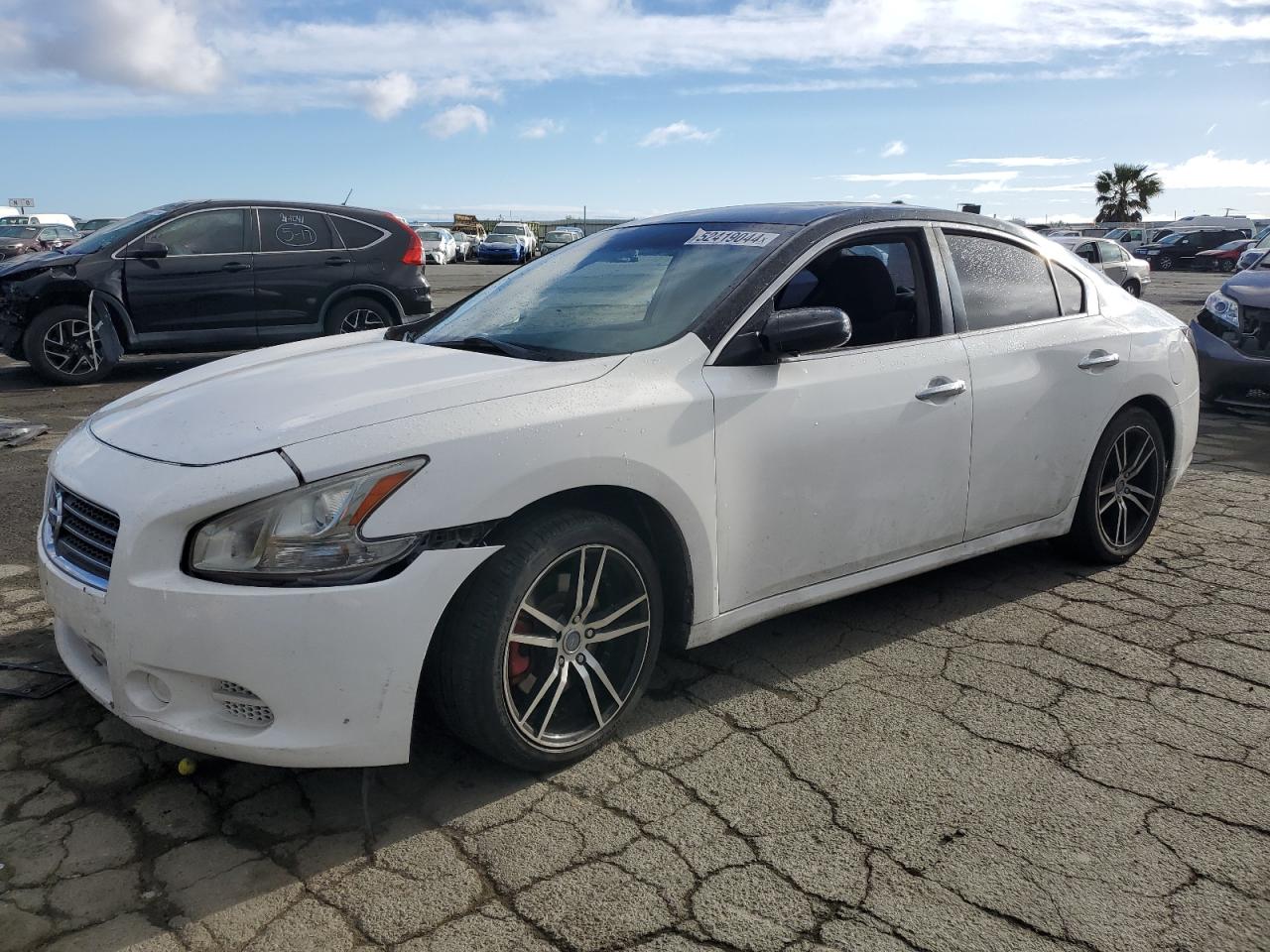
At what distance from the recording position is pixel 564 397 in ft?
9.47

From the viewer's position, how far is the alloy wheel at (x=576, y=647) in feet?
9.28

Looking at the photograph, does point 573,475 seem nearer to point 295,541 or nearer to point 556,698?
point 556,698

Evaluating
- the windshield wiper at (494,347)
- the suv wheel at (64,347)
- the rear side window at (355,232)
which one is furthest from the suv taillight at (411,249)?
the windshield wiper at (494,347)

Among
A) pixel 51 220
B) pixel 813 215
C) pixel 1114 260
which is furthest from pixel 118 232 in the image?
pixel 51 220

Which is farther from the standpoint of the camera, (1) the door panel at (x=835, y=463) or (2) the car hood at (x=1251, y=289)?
(2) the car hood at (x=1251, y=289)

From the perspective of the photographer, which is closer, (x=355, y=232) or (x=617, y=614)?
(x=617, y=614)

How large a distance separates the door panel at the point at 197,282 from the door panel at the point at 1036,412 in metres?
7.87

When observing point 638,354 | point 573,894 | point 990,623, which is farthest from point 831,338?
point 573,894

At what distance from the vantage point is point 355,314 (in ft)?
34.3

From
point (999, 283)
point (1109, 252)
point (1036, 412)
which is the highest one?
point (999, 283)

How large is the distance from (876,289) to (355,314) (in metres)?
7.58

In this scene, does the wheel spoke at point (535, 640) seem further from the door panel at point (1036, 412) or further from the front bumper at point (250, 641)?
the door panel at point (1036, 412)

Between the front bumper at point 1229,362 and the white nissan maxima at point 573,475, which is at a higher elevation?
the white nissan maxima at point 573,475

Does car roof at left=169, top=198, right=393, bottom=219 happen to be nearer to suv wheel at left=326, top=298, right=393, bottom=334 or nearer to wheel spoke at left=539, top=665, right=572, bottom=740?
suv wheel at left=326, top=298, right=393, bottom=334
